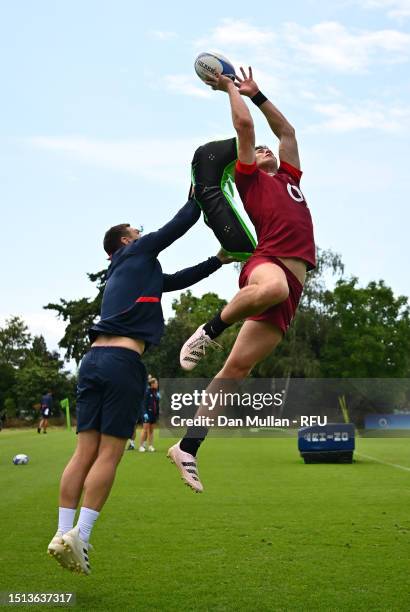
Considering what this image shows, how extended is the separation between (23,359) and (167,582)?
97579mm

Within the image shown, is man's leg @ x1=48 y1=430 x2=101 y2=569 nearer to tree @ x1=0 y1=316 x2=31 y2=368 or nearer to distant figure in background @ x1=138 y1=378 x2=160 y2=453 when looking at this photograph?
distant figure in background @ x1=138 y1=378 x2=160 y2=453

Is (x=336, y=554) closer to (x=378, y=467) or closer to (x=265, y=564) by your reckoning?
(x=265, y=564)

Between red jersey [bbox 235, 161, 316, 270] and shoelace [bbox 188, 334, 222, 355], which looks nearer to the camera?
red jersey [bbox 235, 161, 316, 270]

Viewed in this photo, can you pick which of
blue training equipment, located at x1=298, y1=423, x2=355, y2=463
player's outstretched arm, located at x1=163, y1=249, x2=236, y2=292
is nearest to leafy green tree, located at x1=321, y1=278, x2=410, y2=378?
blue training equipment, located at x1=298, y1=423, x2=355, y2=463

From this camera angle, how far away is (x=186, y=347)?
643cm

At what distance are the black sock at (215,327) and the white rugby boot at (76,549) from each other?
5.91 ft

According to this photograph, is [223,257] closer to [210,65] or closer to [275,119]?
[275,119]

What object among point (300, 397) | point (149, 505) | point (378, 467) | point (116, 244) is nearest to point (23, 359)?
point (300, 397)

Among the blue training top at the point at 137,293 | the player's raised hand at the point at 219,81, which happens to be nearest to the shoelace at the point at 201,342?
the blue training top at the point at 137,293

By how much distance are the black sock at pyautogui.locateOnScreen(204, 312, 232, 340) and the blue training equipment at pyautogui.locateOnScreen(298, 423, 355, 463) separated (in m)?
16.3

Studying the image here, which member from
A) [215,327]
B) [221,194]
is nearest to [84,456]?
[215,327]

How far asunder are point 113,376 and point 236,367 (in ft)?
3.48

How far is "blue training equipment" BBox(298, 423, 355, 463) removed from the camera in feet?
73.4

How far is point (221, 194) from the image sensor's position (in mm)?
6309
